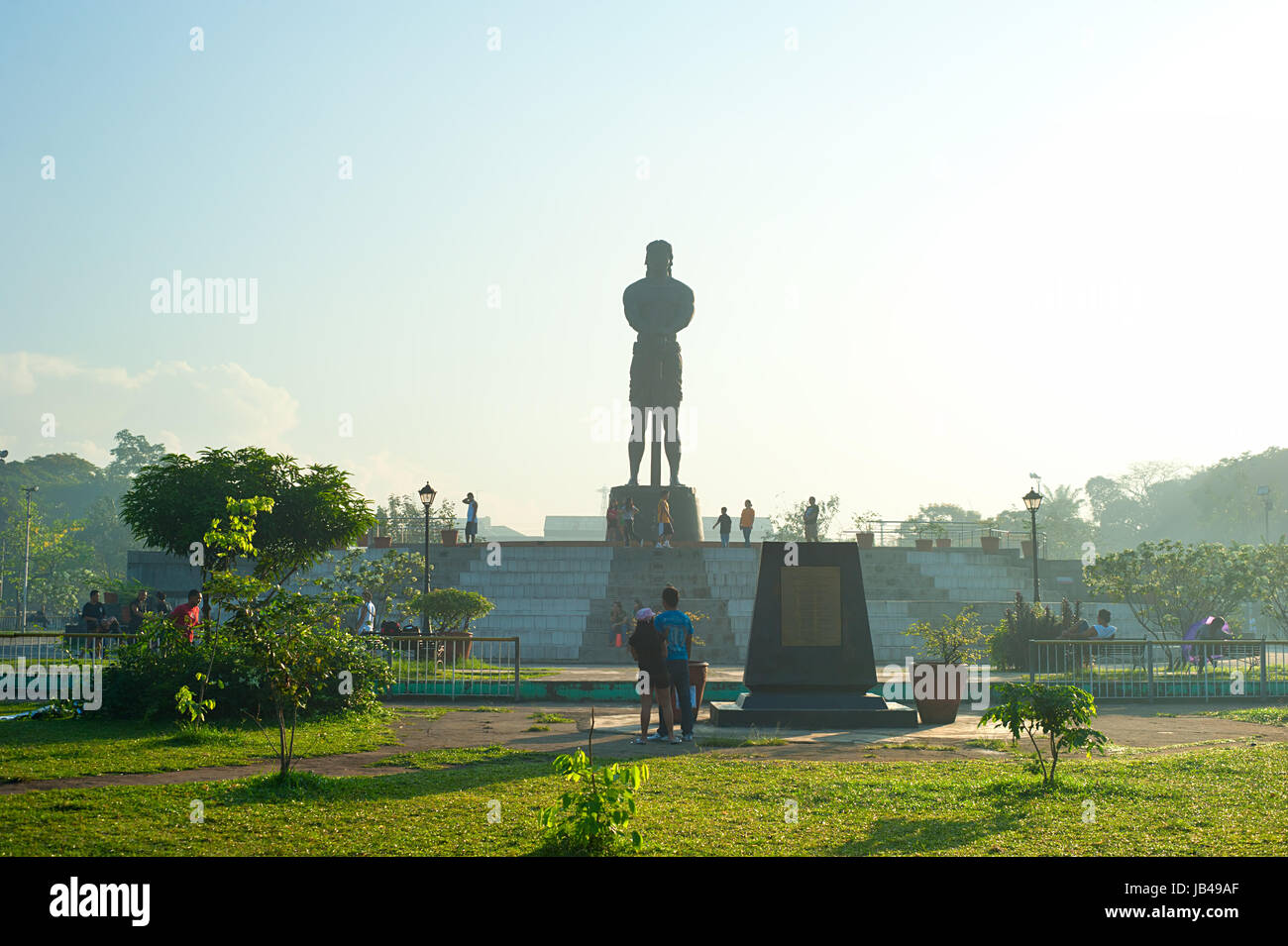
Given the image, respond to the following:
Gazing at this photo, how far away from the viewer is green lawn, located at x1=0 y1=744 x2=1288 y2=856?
5.97 meters

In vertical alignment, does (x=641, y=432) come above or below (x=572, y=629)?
above

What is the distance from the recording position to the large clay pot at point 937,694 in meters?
13.6

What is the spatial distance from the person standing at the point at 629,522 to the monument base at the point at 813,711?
54.4 ft

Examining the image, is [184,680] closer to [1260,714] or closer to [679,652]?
[679,652]

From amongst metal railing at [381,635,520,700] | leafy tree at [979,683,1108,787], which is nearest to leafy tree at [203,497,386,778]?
leafy tree at [979,683,1108,787]

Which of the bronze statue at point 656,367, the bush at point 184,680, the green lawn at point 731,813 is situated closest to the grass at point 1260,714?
the green lawn at point 731,813

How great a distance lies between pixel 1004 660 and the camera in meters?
22.0

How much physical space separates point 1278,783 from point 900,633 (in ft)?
57.3

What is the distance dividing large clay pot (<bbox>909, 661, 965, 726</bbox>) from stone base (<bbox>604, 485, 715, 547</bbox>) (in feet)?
55.5

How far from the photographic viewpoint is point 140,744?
10.1 metres
